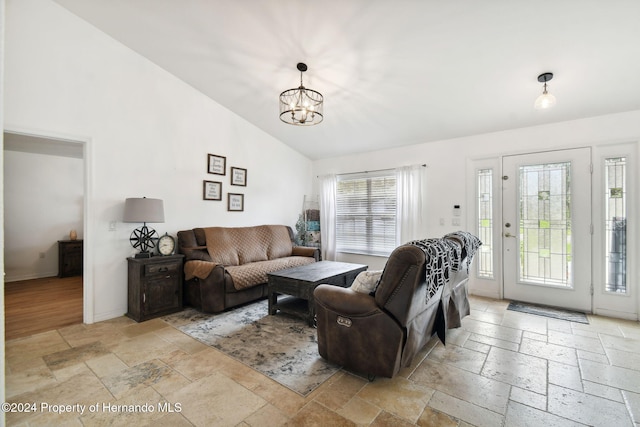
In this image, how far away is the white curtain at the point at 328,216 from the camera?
5.75 metres

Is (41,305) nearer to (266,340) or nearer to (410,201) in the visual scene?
(266,340)

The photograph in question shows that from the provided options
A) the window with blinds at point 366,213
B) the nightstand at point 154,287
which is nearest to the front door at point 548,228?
the window with blinds at point 366,213

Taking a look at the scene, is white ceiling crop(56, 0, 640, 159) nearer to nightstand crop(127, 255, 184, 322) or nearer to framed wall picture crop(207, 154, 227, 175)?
framed wall picture crop(207, 154, 227, 175)

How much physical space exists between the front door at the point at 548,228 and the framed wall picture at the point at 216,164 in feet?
13.6

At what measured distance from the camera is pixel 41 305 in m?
3.94

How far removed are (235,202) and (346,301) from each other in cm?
323

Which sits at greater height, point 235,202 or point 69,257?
point 235,202

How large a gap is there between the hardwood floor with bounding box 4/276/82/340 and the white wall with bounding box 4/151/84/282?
0.41m

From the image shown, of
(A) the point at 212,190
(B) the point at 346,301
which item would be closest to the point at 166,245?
(A) the point at 212,190

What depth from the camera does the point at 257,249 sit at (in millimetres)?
4746

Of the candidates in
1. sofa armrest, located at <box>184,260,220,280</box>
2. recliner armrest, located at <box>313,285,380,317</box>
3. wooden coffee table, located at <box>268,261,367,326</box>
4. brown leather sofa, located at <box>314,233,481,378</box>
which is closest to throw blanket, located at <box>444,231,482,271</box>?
brown leather sofa, located at <box>314,233,481,378</box>

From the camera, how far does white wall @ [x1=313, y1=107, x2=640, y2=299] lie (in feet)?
11.4

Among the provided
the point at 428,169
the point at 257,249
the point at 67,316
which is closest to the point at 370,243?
the point at 428,169

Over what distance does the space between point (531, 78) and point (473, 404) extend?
309 centimetres
